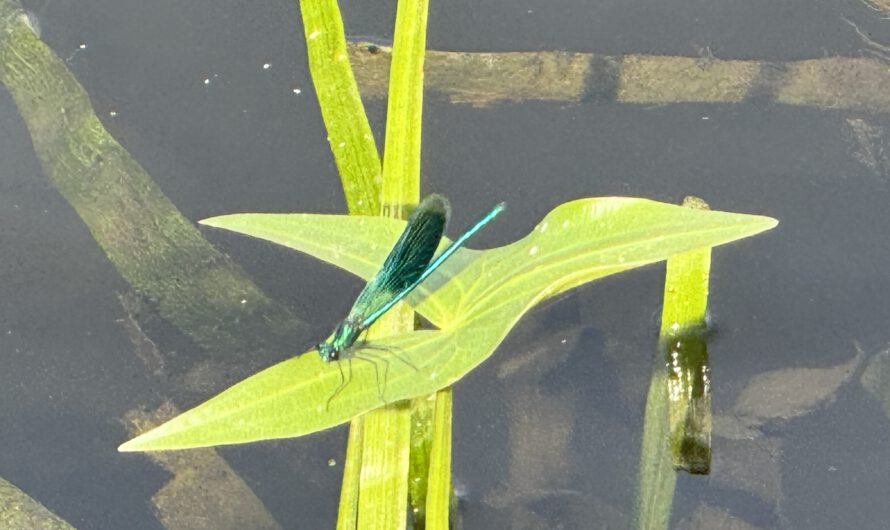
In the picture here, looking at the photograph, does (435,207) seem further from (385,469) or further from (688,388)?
(688,388)

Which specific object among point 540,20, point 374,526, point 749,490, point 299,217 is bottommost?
point 374,526

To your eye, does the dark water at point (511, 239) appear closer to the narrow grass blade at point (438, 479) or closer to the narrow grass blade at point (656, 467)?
the narrow grass blade at point (656, 467)

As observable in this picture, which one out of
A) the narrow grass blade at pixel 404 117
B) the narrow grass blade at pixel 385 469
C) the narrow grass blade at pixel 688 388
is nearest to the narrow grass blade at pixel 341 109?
the narrow grass blade at pixel 404 117

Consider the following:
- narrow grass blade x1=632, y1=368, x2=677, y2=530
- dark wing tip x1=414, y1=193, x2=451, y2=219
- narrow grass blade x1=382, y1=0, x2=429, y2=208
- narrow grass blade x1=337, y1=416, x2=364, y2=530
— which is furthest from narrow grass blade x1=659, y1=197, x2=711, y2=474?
narrow grass blade x1=337, y1=416, x2=364, y2=530

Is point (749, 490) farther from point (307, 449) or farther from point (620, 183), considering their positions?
point (307, 449)

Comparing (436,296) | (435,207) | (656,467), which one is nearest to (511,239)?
(435,207)

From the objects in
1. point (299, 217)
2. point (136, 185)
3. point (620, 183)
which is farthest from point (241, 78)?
point (620, 183)

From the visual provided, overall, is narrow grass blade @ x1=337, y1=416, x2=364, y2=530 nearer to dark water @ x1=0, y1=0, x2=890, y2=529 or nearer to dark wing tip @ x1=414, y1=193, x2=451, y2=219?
dark water @ x1=0, y1=0, x2=890, y2=529
